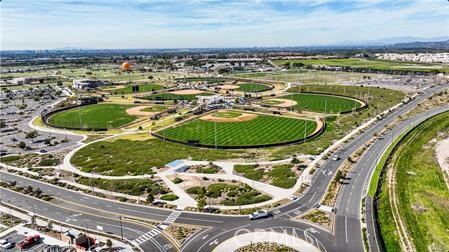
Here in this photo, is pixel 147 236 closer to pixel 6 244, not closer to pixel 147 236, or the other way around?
pixel 147 236

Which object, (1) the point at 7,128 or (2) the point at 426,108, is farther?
(2) the point at 426,108

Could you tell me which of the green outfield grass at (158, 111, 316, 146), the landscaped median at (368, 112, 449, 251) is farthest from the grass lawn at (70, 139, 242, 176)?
the landscaped median at (368, 112, 449, 251)

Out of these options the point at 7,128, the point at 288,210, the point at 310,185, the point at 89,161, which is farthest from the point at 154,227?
the point at 7,128

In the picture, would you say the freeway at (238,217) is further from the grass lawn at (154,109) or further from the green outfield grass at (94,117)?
the grass lawn at (154,109)

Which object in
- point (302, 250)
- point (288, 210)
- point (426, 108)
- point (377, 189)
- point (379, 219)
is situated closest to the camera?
point (302, 250)

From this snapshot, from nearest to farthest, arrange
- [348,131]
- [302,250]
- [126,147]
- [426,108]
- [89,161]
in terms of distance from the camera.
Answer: [302,250] → [89,161] → [126,147] → [348,131] → [426,108]

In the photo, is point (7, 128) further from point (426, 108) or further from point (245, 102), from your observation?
point (426, 108)

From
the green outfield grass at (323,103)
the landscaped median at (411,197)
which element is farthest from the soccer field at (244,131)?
the landscaped median at (411,197)
